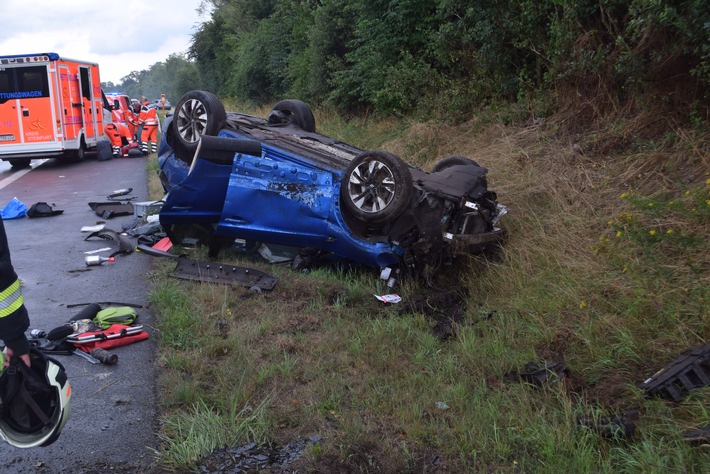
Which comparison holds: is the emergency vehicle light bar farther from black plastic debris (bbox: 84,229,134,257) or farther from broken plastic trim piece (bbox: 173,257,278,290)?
broken plastic trim piece (bbox: 173,257,278,290)

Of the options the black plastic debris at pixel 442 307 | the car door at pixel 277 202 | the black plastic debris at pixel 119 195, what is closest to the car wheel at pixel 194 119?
the car door at pixel 277 202

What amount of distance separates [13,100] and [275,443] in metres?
15.3

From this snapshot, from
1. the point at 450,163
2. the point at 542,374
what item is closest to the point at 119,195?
the point at 450,163

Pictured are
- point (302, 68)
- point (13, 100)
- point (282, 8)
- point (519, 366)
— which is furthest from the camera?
point (282, 8)

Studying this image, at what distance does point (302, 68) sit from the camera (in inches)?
789

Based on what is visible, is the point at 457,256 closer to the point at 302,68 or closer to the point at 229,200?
the point at 229,200

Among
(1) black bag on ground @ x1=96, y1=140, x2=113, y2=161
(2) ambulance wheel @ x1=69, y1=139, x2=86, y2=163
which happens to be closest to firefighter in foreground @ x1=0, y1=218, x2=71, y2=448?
(2) ambulance wheel @ x1=69, y1=139, x2=86, y2=163

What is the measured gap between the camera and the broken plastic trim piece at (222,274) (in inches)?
243

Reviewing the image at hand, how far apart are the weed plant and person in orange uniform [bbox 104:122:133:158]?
14.3 meters

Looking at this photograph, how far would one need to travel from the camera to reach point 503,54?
10.2m

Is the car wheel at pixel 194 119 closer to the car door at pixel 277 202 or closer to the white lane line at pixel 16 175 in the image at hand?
the car door at pixel 277 202

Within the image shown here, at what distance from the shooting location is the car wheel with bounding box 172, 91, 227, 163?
7.27 metres

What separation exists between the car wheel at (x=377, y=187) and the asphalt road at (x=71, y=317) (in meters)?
2.06

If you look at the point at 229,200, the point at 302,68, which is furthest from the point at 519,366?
the point at 302,68
